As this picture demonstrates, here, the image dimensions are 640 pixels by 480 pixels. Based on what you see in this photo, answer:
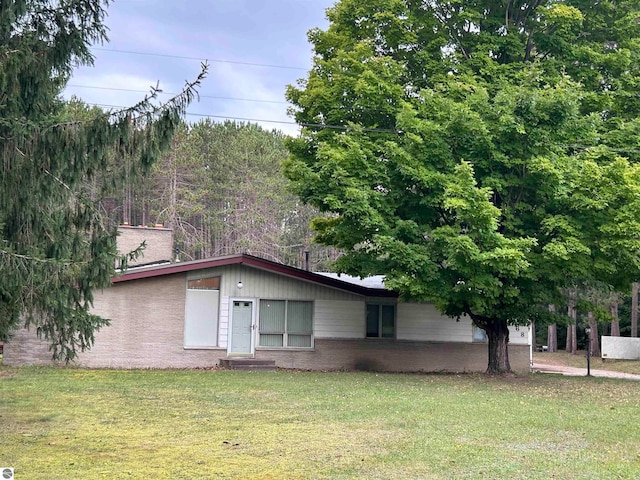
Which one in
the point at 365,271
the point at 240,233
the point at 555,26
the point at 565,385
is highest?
the point at 555,26

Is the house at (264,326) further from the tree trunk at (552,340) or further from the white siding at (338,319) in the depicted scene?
the tree trunk at (552,340)

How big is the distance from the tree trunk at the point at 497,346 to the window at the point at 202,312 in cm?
799

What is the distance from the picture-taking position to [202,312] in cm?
2006

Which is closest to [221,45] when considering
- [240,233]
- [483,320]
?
Answer: [483,320]

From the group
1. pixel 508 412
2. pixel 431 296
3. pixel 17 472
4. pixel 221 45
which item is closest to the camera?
pixel 17 472

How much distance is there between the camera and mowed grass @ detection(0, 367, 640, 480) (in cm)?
730

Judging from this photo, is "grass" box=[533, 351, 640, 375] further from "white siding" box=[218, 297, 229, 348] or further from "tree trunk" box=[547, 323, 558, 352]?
"white siding" box=[218, 297, 229, 348]

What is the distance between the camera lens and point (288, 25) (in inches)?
798

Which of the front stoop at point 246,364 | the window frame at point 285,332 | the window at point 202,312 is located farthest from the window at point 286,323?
the window at point 202,312

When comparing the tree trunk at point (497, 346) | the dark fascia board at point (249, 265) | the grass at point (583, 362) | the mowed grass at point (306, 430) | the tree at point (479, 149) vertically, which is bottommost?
the grass at point (583, 362)

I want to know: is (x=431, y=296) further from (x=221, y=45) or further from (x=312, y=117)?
(x=221, y=45)

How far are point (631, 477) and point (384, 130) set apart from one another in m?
12.4

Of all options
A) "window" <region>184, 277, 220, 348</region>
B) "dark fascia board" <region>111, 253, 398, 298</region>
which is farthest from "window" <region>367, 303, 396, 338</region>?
"window" <region>184, 277, 220, 348</region>

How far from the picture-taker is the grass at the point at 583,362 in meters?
28.1
